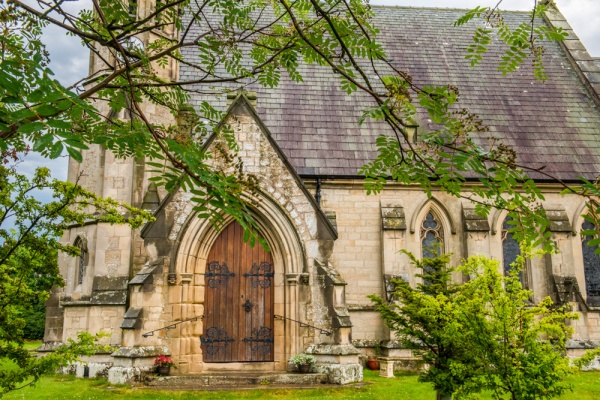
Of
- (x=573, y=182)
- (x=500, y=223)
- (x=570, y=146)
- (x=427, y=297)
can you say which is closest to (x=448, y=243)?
(x=500, y=223)

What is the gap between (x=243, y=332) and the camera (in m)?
12.9

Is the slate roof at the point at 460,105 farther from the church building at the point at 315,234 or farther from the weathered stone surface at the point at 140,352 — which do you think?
the weathered stone surface at the point at 140,352

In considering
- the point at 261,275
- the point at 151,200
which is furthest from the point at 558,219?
the point at 151,200

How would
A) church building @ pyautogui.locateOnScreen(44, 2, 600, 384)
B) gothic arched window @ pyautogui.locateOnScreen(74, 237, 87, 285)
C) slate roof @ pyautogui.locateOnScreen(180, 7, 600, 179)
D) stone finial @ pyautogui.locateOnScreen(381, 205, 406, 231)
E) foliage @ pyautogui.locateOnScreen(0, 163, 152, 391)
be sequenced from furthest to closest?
slate roof @ pyautogui.locateOnScreen(180, 7, 600, 179) < stone finial @ pyautogui.locateOnScreen(381, 205, 406, 231) < gothic arched window @ pyautogui.locateOnScreen(74, 237, 87, 285) < church building @ pyautogui.locateOnScreen(44, 2, 600, 384) < foliage @ pyautogui.locateOnScreen(0, 163, 152, 391)

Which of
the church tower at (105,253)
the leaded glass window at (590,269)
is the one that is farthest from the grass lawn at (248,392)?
the leaded glass window at (590,269)

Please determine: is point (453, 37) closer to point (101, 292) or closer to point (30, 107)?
point (101, 292)

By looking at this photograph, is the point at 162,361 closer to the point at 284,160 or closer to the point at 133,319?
the point at 133,319

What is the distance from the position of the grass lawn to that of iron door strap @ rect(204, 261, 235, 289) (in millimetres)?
3012

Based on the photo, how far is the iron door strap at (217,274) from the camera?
13172 mm

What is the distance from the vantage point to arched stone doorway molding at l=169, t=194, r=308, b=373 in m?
12.3

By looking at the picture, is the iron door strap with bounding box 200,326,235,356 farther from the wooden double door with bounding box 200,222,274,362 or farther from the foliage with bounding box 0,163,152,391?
the foliage with bounding box 0,163,152,391

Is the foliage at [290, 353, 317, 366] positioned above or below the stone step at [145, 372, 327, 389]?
above

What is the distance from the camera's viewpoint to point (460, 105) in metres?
19.4

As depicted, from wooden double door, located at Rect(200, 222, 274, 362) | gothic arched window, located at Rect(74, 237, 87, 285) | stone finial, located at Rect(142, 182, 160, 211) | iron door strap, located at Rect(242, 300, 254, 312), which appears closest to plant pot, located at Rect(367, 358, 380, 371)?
wooden double door, located at Rect(200, 222, 274, 362)
